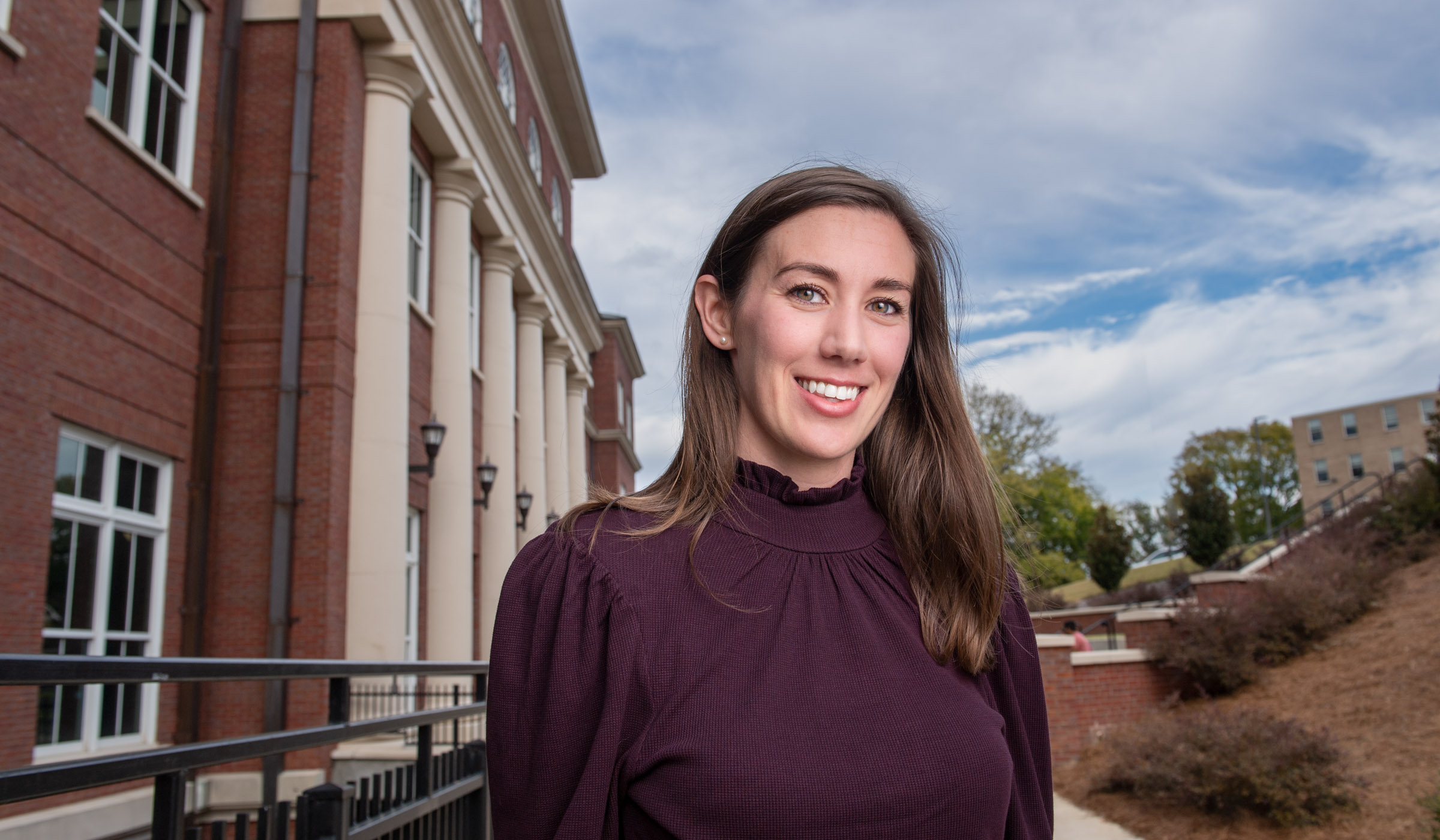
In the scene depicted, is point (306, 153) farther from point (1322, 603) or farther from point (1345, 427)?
point (1345, 427)

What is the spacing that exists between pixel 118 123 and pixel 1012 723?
10948mm

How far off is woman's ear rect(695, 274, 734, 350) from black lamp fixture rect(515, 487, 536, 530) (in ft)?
57.1

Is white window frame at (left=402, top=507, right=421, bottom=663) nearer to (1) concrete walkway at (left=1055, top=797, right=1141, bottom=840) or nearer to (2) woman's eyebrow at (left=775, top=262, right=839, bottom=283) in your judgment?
(1) concrete walkway at (left=1055, top=797, right=1141, bottom=840)

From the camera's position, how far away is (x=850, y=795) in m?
1.55

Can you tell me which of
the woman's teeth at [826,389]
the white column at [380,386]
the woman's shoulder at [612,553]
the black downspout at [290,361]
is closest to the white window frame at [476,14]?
the white column at [380,386]

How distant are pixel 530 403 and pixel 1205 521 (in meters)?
22.5

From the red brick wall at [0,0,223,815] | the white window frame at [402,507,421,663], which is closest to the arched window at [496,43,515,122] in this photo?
the white window frame at [402,507,421,663]

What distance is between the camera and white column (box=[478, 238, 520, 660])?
18031 millimetres

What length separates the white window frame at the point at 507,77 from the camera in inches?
797

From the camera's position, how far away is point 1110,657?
14.0m

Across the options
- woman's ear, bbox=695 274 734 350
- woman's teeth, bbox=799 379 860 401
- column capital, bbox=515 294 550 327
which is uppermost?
column capital, bbox=515 294 550 327

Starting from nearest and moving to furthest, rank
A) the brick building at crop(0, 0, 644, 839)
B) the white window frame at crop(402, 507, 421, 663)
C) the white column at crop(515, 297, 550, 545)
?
the brick building at crop(0, 0, 644, 839) → the white window frame at crop(402, 507, 421, 663) → the white column at crop(515, 297, 550, 545)

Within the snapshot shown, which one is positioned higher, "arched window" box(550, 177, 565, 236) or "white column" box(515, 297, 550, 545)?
"arched window" box(550, 177, 565, 236)

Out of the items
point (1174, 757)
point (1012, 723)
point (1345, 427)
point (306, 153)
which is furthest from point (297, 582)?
point (1345, 427)
